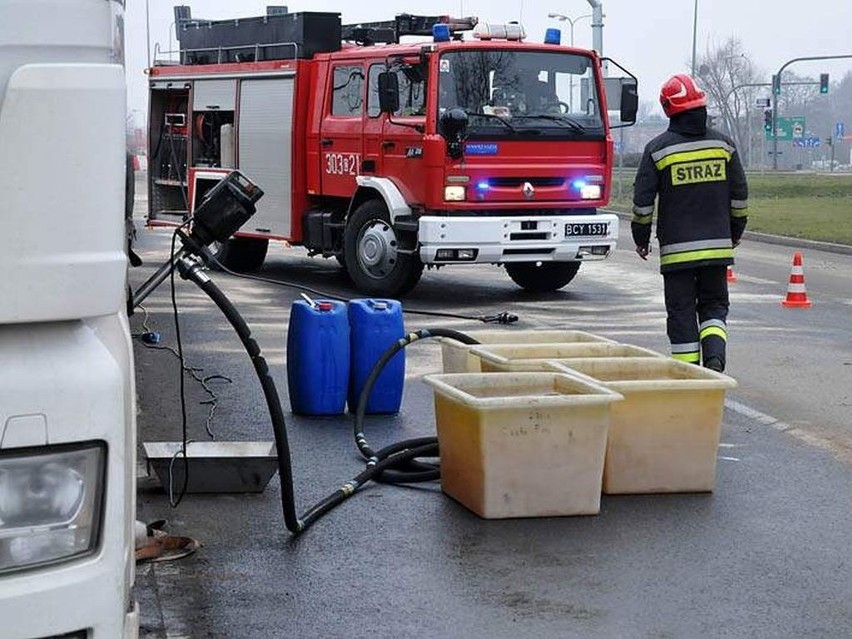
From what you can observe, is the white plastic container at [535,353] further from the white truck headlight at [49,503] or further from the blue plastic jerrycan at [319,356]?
the white truck headlight at [49,503]

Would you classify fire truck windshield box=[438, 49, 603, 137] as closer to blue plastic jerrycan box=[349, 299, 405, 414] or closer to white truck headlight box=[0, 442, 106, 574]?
blue plastic jerrycan box=[349, 299, 405, 414]

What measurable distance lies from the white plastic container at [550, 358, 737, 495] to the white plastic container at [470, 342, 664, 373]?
21cm

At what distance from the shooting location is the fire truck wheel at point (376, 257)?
15.7 meters

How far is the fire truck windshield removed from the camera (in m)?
15.2

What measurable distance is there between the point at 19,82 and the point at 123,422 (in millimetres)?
615

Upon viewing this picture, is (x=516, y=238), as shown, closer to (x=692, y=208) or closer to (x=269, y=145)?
(x=269, y=145)

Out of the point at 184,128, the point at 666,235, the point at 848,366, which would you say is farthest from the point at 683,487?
the point at 184,128

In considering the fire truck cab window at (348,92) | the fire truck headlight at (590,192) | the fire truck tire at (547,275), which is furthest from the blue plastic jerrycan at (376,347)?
the fire truck tire at (547,275)

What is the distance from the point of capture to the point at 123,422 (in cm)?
265

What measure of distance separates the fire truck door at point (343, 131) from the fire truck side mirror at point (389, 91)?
71 centimetres

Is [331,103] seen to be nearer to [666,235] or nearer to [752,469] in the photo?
[666,235]

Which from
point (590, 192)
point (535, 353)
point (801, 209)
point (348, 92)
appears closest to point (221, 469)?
point (535, 353)

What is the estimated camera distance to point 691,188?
8750 millimetres

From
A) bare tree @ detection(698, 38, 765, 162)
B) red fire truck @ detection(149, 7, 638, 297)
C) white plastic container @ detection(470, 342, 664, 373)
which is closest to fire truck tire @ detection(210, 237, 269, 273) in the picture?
red fire truck @ detection(149, 7, 638, 297)
